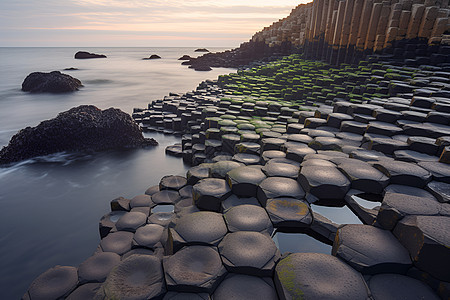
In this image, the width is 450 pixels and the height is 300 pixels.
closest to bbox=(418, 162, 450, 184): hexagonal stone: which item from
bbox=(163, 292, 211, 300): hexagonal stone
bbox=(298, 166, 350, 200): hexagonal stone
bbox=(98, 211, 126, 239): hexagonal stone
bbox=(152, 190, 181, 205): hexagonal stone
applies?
bbox=(298, 166, 350, 200): hexagonal stone

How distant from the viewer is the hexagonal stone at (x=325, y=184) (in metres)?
2.63

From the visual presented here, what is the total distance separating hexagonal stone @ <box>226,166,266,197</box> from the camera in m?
2.96

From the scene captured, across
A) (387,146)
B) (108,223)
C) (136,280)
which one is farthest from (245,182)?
(108,223)

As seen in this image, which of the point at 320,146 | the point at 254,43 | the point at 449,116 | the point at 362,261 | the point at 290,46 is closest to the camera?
the point at 362,261

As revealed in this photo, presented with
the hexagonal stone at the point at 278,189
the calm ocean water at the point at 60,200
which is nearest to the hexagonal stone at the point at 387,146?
the hexagonal stone at the point at 278,189

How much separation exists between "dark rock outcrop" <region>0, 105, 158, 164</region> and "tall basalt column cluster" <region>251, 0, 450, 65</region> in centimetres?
1147

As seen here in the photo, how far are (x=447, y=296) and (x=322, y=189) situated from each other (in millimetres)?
1242

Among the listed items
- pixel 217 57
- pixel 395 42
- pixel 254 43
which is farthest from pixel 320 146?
pixel 217 57

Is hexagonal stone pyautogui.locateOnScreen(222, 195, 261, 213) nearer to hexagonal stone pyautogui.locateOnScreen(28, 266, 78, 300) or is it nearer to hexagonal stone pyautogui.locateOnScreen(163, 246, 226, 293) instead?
hexagonal stone pyautogui.locateOnScreen(163, 246, 226, 293)

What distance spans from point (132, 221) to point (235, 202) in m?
2.13

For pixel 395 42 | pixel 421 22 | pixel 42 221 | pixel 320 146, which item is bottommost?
pixel 42 221

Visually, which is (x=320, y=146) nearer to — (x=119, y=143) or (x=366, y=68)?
(x=119, y=143)

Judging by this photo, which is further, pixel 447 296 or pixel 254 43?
pixel 254 43

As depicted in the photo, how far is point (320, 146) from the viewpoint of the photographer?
4086mm
